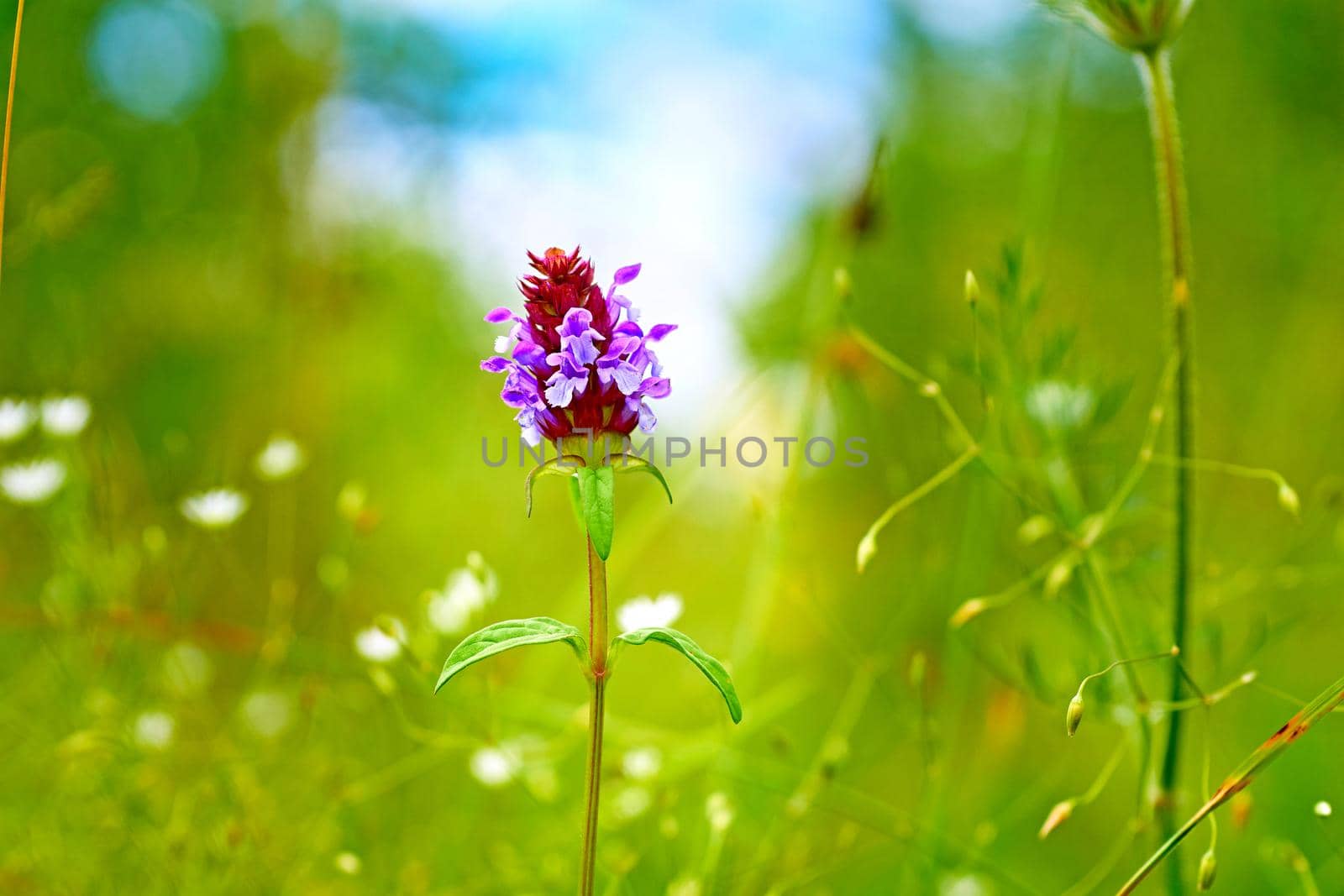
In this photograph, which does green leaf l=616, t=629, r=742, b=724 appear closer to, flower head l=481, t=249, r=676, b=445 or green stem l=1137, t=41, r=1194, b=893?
flower head l=481, t=249, r=676, b=445

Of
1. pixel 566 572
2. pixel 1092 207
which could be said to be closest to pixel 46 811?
pixel 566 572

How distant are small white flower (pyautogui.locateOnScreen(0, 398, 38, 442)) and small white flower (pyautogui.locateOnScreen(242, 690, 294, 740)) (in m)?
0.49

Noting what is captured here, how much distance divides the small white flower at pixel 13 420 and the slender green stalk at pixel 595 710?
108 cm

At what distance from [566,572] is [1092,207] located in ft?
4.73

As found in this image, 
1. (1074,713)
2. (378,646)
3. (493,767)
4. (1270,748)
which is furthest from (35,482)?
(1270,748)

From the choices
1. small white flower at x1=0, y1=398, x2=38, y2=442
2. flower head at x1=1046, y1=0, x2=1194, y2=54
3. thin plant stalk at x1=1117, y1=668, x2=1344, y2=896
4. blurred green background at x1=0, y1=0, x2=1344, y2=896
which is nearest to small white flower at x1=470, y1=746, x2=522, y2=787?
blurred green background at x1=0, y1=0, x2=1344, y2=896

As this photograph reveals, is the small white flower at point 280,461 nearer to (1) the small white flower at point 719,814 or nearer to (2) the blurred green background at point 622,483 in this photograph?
(2) the blurred green background at point 622,483

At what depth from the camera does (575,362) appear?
0.69 metres

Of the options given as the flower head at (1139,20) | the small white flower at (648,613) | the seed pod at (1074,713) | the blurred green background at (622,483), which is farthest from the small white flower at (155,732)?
the flower head at (1139,20)

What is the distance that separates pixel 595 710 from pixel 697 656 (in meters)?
0.09

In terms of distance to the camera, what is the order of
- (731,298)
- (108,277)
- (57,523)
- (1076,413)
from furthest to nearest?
(108,277)
(731,298)
(57,523)
(1076,413)

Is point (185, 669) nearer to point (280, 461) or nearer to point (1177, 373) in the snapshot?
point (280, 461)

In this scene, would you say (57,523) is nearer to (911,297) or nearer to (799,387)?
(799,387)

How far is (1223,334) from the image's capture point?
6.66 ft
